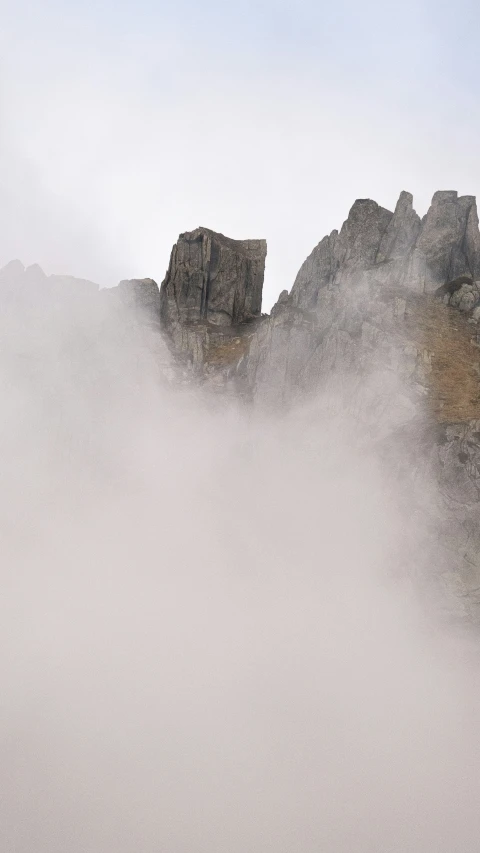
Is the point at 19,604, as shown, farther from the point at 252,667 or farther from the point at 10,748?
the point at 252,667

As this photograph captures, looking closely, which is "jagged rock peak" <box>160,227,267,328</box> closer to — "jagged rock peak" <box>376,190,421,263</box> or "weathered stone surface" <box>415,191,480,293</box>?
"jagged rock peak" <box>376,190,421,263</box>

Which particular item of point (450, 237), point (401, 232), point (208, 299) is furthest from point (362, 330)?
point (450, 237)

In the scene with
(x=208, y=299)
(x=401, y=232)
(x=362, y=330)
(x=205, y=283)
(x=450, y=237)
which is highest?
(x=401, y=232)

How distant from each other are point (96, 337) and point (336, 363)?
33581 millimetres

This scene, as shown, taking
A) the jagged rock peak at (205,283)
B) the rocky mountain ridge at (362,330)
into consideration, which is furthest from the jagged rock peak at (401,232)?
the jagged rock peak at (205,283)

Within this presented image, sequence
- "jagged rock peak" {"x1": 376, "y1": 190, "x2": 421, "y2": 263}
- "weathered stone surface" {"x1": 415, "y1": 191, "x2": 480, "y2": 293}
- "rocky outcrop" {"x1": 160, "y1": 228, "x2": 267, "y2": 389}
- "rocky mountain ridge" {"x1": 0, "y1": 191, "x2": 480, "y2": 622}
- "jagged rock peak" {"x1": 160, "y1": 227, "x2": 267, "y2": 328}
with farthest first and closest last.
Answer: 1. "jagged rock peak" {"x1": 376, "y1": 190, "x2": 421, "y2": 263}
2. "weathered stone surface" {"x1": 415, "y1": 191, "x2": 480, "y2": 293}
3. "jagged rock peak" {"x1": 160, "y1": 227, "x2": 267, "y2": 328}
4. "rocky outcrop" {"x1": 160, "y1": 228, "x2": 267, "y2": 389}
5. "rocky mountain ridge" {"x1": 0, "y1": 191, "x2": 480, "y2": 622}

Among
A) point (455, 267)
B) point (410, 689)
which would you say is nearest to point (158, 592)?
point (410, 689)

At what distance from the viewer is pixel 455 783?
7725 centimetres

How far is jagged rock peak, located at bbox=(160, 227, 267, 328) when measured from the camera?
4094 inches

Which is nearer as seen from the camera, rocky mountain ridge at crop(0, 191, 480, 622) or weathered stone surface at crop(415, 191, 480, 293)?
rocky mountain ridge at crop(0, 191, 480, 622)

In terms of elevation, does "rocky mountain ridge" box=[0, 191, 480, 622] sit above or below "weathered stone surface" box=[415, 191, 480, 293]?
below

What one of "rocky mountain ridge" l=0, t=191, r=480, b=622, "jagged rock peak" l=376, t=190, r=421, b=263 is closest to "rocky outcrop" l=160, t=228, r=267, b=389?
"rocky mountain ridge" l=0, t=191, r=480, b=622

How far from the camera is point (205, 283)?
104 m

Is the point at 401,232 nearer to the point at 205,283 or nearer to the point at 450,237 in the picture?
the point at 450,237
